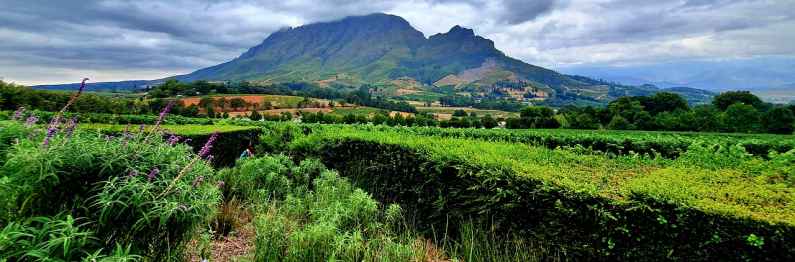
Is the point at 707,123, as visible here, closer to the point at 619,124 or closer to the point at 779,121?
the point at 779,121

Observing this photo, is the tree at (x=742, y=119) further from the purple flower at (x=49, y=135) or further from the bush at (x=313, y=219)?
the purple flower at (x=49, y=135)

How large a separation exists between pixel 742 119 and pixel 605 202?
6065 cm

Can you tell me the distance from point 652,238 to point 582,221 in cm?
A: 54

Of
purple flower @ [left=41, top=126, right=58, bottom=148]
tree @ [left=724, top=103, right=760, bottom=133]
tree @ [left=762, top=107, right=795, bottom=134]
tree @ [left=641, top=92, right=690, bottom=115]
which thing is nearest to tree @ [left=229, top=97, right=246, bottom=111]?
purple flower @ [left=41, top=126, right=58, bottom=148]

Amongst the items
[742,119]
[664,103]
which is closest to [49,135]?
[742,119]

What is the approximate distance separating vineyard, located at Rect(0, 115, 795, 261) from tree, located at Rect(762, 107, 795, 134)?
5726 cm

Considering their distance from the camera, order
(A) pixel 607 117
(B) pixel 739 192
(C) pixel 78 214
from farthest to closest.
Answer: (A) pixel 607 117 < (B) pixel 739 192 < (C) pixel 78 214

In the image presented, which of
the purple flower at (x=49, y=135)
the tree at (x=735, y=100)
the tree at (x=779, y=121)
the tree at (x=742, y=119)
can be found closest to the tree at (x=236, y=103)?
the purple flower at (x=49, y=135)

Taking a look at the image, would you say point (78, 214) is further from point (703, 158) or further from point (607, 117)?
point (607, 117)

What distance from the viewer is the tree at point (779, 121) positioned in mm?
43062

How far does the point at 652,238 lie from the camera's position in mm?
2938

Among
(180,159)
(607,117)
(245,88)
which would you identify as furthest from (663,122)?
(245,88)

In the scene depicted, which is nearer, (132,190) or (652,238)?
(132,190)

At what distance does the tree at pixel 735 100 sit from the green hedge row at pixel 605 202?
2809 inches
